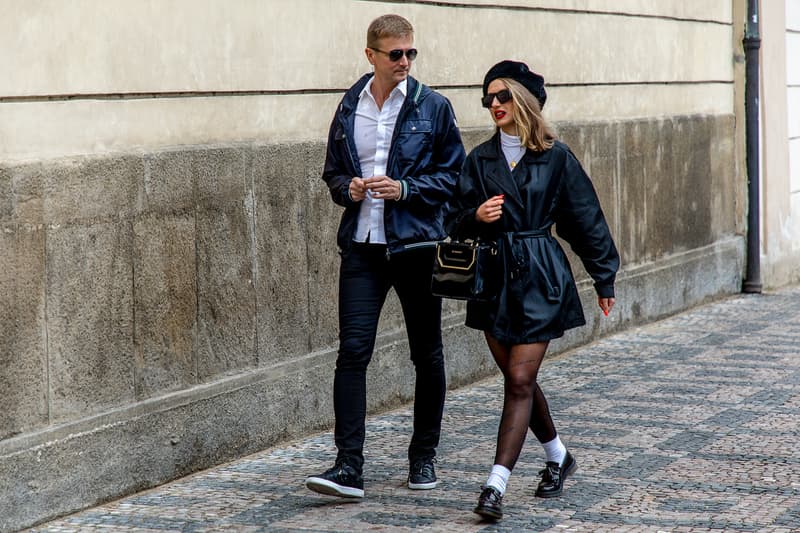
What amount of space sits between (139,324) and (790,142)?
29.6ft

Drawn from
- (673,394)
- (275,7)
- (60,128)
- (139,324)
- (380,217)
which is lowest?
(673,394)

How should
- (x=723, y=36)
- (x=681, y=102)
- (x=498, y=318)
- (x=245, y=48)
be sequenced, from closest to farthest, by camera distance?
(x=498, y=318) → (x=245, y=48) → (x=681, y=102) → (x=723, y=36)

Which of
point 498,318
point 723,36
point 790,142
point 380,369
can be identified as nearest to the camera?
point 498,318

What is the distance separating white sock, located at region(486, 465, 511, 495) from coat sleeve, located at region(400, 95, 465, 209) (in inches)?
42.2

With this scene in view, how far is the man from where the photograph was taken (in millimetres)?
5984

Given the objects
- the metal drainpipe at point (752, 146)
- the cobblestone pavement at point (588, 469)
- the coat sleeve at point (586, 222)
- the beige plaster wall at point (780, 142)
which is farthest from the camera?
the beige plaster wall at point (780, 142)

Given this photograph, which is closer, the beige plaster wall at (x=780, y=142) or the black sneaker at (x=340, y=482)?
Result: the black sneaker at (x=340, y=482)

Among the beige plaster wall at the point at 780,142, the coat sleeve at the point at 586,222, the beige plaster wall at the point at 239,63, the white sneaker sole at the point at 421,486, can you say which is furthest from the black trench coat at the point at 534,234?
the beige plaster wall at the point at 780,142

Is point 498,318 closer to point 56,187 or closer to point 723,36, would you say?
point 56,187

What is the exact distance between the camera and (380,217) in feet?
19.9

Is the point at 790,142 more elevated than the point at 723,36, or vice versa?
the point at 723,36

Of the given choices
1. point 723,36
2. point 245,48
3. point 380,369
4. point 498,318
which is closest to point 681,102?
point 723,36

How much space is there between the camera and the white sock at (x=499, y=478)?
565 centimetres

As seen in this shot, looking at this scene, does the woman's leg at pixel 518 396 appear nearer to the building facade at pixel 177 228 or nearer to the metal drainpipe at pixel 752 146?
the building facade at pixel 177 228
